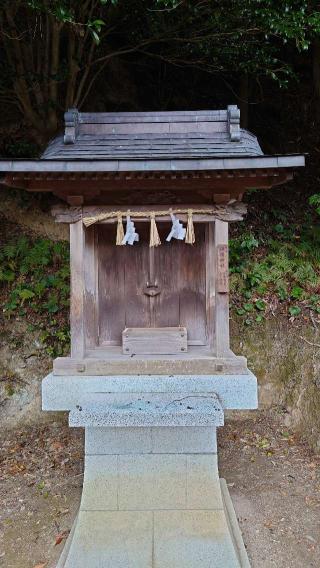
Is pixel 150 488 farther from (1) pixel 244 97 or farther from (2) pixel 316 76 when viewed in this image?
(2) pixel 316 76

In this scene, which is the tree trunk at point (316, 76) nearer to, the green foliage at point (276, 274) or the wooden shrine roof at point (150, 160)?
the green foliage at point (276, 274)

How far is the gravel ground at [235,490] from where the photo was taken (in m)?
4.04

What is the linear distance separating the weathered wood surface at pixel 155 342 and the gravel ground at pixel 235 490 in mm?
2219

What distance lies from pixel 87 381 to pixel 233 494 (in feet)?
8.79

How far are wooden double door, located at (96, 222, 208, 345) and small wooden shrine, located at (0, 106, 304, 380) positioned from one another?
0.04ft

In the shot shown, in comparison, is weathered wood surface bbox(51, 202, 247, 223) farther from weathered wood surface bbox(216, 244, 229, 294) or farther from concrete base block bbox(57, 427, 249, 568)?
concrete base block bbox(57, 427, 249, 568)

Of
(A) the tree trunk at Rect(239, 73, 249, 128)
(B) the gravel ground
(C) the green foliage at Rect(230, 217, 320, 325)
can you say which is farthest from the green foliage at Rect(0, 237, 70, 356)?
(A) the tree trunk at Rect(239, 73, 249, 128)

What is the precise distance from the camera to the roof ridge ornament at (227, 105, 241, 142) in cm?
418

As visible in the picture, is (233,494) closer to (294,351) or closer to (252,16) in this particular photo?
(294,351)

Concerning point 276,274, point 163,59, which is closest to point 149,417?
point 276,274

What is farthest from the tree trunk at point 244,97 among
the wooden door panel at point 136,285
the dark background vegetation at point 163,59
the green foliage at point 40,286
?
the wooden door panel at point 136,285

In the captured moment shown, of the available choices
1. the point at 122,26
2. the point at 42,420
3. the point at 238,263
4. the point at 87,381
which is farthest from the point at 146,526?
the point at 122,26

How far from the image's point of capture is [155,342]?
422 cm

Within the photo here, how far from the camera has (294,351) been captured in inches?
249
